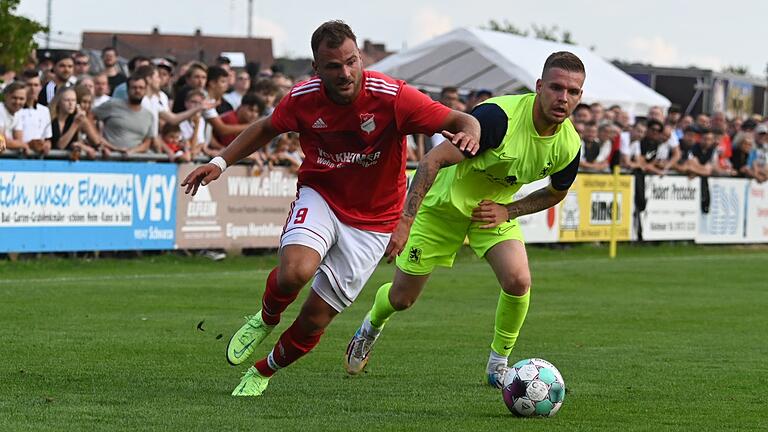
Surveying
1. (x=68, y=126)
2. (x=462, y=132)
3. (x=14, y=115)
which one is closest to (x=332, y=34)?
(x=462, y=132)

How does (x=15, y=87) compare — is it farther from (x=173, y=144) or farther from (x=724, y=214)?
(x=724, y=214)

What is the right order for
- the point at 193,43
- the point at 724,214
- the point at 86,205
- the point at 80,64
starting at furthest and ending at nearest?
the point at 193,43 < the point at 724,214 < the point at 80,64 < the point at 86,205

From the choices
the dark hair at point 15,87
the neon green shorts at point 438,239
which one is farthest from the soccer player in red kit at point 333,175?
the dark hair at point 15,87

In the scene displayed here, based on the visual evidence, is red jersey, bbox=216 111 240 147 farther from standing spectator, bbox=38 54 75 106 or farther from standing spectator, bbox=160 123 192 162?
standing spectator, bbox=38 54 75 106

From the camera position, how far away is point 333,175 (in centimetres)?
843

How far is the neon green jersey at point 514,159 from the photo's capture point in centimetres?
931

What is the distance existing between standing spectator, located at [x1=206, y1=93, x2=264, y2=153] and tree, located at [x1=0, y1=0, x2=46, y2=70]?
6.40 meters

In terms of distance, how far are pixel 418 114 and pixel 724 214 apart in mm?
21646

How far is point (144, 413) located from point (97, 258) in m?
11.2

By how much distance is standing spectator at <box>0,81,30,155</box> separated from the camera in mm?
16719

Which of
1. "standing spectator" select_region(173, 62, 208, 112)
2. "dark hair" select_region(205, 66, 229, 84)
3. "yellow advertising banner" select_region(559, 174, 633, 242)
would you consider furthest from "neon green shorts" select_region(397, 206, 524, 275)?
"yellow advertising banner" select_region(559, 174, 633, 242)

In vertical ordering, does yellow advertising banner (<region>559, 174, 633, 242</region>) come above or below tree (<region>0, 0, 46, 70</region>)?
below

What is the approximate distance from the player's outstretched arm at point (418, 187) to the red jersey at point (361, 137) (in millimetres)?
151

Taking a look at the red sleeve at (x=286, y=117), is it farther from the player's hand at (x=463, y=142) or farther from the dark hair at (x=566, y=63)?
the dark hair at (x=566, y=63)
